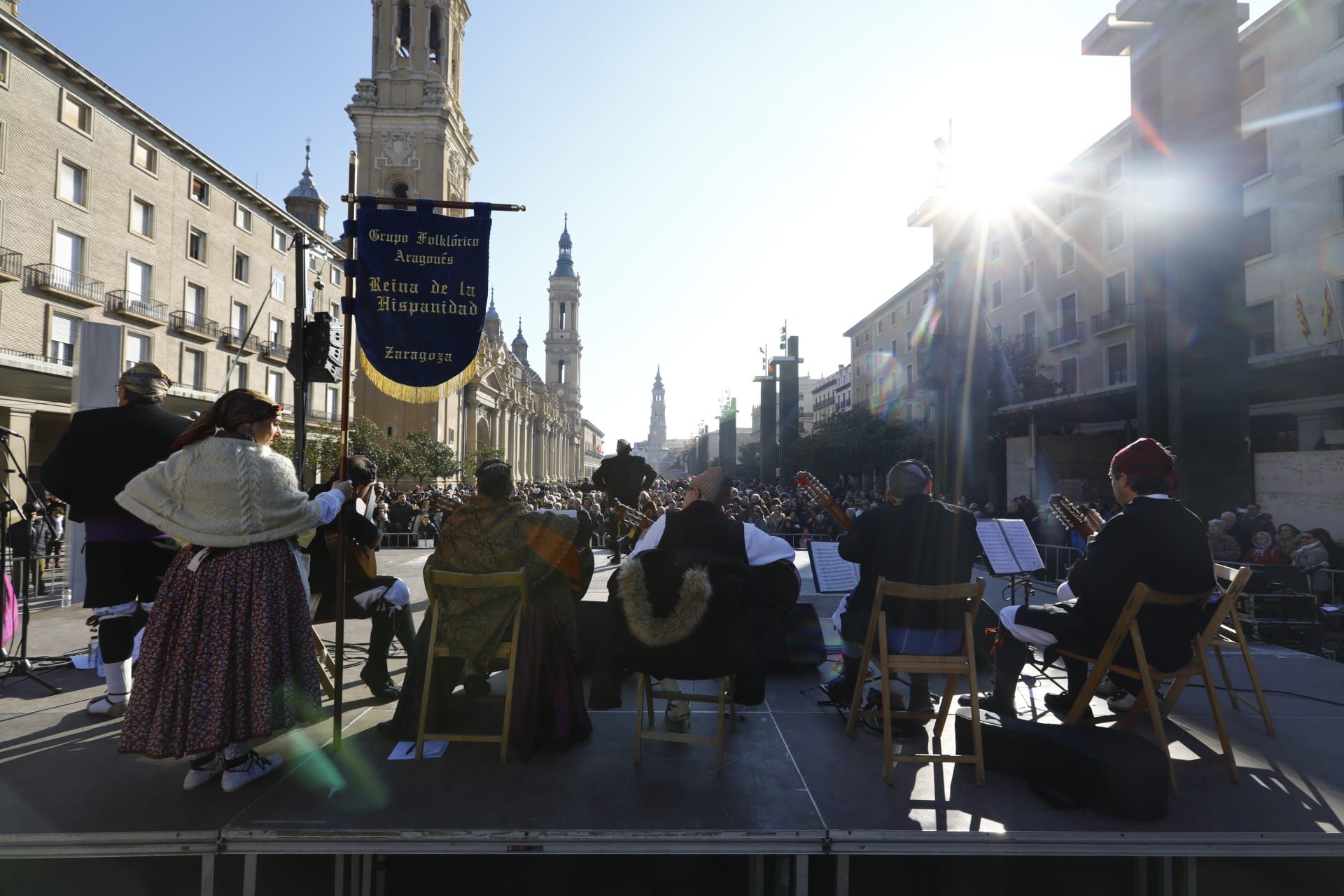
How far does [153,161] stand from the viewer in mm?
26234

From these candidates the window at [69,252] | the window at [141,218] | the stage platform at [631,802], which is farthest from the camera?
the window at [141,218]

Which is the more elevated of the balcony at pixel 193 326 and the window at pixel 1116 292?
the window at pixel 1116 292

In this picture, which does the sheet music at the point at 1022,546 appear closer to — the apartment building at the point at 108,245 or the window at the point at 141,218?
the apartment building at the point at 108,245

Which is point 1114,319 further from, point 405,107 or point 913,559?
point 405,107

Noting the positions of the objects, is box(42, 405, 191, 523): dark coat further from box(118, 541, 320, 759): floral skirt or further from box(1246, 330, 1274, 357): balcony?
box(1246, 330, 1274, 357): balcony

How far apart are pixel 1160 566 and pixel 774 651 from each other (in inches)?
95.9

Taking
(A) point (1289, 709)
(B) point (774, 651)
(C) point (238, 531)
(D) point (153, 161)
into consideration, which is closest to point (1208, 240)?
(A) point (1289, 709)

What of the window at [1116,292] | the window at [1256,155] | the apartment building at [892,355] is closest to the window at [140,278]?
the apartment building at [892,355]

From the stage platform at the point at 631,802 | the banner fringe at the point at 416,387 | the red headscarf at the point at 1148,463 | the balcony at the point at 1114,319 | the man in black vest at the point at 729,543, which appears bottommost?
the stage platform at the point at 631,802

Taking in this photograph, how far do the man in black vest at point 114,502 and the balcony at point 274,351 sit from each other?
31.8m

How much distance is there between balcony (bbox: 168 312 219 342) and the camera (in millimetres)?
26875

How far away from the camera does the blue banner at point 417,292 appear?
3.92 meters

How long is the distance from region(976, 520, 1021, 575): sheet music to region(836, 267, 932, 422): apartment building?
1359 inches

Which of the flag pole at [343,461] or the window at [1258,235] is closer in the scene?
the flag pole at [343,461]
